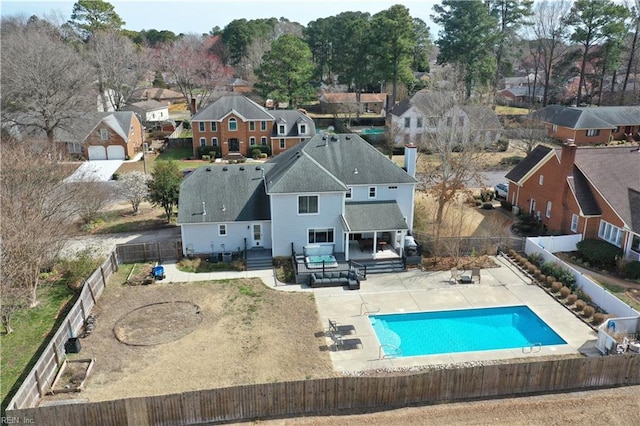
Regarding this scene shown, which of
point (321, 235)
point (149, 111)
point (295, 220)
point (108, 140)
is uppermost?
point (149, 111)

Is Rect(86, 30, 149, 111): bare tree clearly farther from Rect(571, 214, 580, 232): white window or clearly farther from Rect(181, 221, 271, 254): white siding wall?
Rect(571, 214, 580, 232): white window

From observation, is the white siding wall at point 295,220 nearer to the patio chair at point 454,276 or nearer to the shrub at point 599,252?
the patio chair at point 454,276

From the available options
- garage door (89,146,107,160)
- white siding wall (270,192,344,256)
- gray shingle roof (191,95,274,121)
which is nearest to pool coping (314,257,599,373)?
white siding wall (270,192,344,256)

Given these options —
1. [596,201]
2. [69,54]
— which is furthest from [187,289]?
[69,54]

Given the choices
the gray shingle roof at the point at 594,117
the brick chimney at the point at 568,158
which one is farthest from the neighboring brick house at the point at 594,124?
the brick chimney at the point at 568,158

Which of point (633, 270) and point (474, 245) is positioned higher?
point (474, 245)

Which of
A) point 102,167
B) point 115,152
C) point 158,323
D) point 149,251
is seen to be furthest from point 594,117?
point 102,167

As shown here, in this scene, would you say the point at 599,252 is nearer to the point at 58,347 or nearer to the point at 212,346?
the point at 212,346
